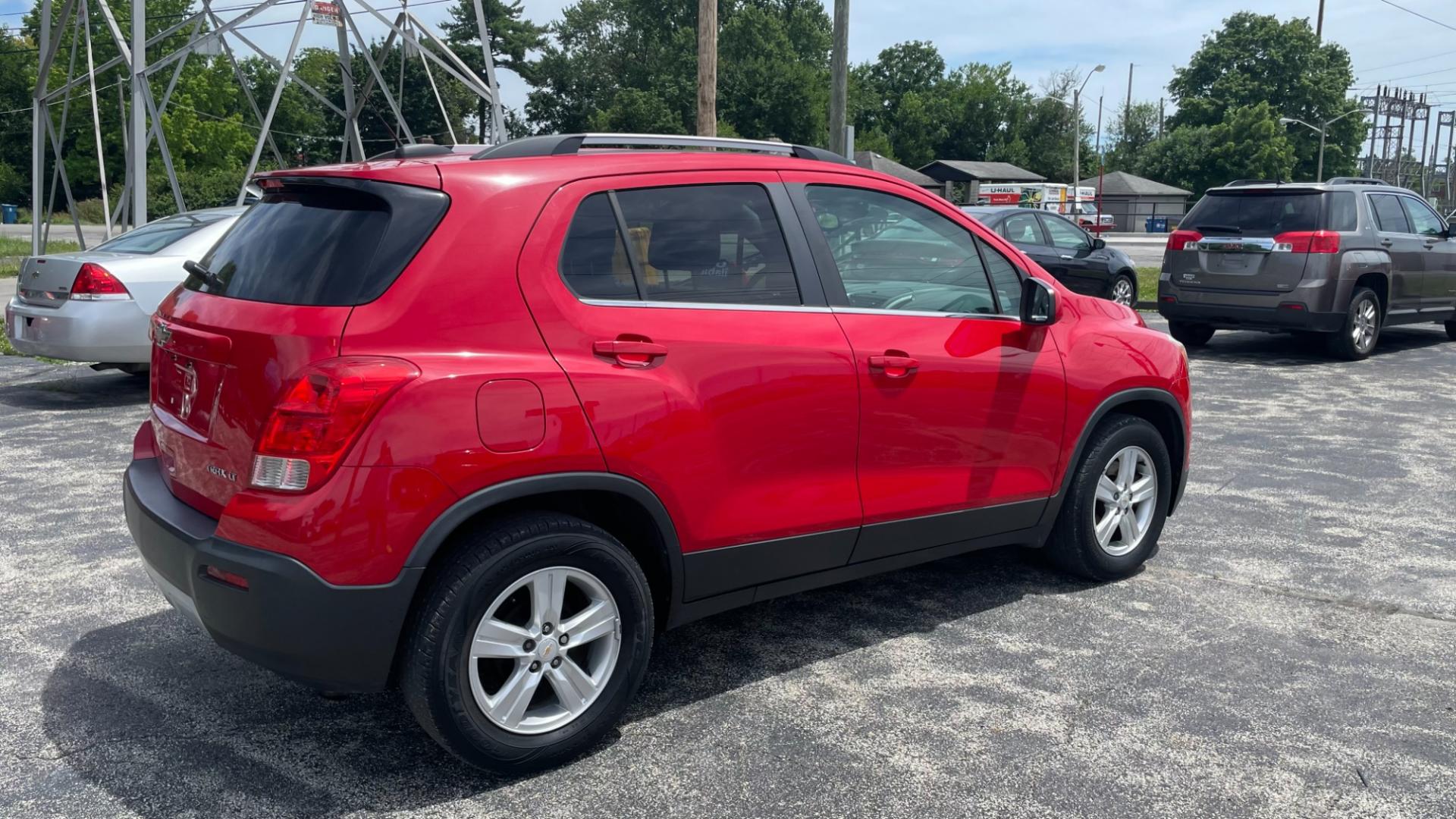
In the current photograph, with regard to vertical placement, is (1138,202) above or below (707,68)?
below

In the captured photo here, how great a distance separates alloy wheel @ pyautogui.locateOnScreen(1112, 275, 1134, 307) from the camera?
54.1 ft

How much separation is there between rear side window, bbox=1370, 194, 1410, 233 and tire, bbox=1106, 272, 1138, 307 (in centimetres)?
399

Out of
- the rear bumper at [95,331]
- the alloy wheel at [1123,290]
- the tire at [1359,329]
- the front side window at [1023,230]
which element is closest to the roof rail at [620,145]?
the rear bumper at [95,331]

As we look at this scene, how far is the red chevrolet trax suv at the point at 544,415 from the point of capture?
3.02 m

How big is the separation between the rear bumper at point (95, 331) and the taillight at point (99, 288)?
5cm

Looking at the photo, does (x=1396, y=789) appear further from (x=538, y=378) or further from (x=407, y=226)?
(x=407, y=226)

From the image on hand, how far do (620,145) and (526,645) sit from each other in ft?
5.26

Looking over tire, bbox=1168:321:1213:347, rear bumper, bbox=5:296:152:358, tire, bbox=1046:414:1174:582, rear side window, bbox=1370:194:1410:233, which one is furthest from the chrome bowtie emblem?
rear side window, bbox=1370:194:1410:233

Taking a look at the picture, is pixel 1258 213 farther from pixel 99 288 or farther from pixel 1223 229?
pixel 99 288

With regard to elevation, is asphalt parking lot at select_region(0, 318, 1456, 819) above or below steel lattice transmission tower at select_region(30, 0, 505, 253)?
below

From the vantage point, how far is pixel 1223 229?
12.2 m

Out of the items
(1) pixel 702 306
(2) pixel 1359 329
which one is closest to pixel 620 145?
Answer: (1) pixel 702 306

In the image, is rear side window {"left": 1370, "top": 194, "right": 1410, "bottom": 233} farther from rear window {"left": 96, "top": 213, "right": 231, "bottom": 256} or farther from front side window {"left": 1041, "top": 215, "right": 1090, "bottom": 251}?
rear window {"left": 96, "top": 213, "right": 231, "bottom": 256}

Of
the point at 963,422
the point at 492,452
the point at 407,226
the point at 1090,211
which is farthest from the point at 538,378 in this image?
the point at 1090,211
